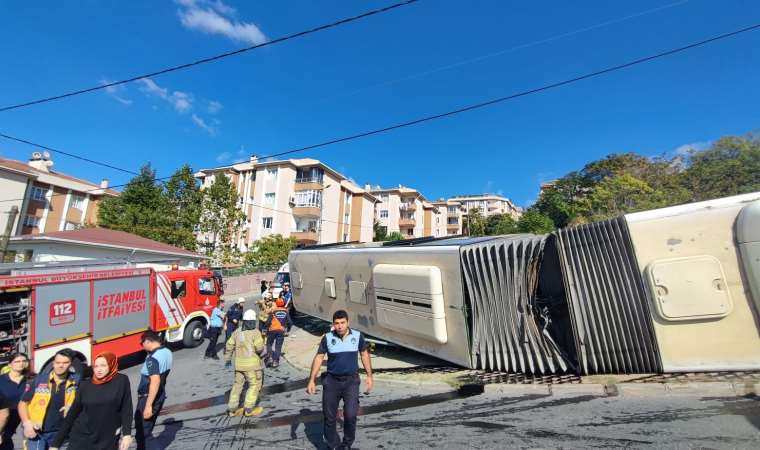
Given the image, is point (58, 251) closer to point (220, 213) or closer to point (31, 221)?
point (220, 213)

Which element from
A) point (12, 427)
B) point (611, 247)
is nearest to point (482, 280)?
point (611, 247)

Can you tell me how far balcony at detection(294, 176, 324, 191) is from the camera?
1479 inches

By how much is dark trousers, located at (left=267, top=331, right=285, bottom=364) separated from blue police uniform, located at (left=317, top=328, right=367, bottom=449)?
186 inches

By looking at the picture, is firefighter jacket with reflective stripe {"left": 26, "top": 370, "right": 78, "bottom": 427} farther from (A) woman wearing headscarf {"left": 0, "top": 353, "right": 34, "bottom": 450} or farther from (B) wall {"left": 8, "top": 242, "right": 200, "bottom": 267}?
(B) wall {"left": 8, "top": 242, "right": 200, "bottom": 267}

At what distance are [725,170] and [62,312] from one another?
44.0m

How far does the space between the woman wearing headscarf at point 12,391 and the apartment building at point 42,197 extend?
30.7 meters

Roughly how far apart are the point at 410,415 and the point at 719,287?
4534mm

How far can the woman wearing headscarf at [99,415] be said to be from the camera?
9.59 feet

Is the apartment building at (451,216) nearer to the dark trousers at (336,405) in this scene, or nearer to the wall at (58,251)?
the wall at (58,251)

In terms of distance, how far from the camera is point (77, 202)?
3688 cm

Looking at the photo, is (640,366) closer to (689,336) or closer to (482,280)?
(689,336)

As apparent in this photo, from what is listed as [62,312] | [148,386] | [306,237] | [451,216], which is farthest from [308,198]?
[451,216]

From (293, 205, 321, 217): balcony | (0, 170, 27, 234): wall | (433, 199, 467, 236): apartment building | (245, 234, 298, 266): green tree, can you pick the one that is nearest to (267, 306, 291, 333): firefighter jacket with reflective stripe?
(245, 234, 298, 266): green tree

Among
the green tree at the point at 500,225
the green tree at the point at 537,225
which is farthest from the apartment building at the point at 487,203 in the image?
the green tree at the point at 537,225
